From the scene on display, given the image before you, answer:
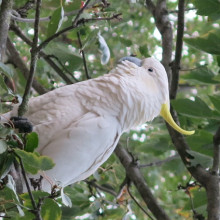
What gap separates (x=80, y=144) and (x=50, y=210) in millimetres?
178

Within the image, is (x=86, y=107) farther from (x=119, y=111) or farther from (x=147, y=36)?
(x=147, y=36)

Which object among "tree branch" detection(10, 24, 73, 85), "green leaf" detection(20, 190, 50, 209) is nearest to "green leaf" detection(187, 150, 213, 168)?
"tree branch" detection(10, 24, 73, 85)

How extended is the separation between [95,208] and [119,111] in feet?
1.52

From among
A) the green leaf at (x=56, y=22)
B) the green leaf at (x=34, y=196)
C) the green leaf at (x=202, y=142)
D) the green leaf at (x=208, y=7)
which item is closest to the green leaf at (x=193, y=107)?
the green leaf at (x=202, y=142)

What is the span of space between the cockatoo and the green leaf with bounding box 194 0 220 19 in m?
0.20

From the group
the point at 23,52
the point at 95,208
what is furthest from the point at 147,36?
the point at 95,208

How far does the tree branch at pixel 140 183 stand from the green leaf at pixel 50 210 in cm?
56

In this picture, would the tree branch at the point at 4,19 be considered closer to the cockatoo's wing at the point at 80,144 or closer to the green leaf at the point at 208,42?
the cockatoo's wing at the point at 80,144

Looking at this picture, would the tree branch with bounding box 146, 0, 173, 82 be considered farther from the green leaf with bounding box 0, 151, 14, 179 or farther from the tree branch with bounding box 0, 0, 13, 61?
the green leaf with bounding box 0, 151, 14, 179

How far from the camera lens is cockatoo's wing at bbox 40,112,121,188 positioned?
1052 millimetres

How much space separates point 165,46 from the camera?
1.70 meters

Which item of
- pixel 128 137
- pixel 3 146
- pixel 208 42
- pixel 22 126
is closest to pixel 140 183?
pixel 128 137

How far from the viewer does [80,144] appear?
1.05 m

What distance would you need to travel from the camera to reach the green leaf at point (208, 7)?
1.21 m
